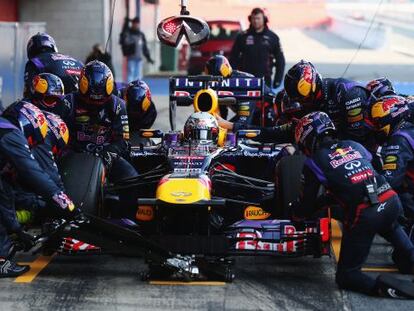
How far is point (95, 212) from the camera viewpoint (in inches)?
286

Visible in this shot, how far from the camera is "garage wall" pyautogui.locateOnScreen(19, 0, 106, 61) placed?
21.0 meters

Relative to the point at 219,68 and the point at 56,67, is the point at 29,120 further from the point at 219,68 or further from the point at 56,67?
the point at 219,68

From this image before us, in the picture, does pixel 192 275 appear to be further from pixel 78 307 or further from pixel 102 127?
pixel 102 127

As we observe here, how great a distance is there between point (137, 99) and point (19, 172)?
2801 mm

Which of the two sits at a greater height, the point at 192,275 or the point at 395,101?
the point at 395,101

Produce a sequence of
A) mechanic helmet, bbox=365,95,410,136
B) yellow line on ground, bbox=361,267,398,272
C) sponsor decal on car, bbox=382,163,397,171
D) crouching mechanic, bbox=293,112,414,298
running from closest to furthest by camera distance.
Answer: crouching mechanic, bbox=293,112,414,298, sponsor decal on car, bbox=382,163,397,171, yellow line on ground, bbox=361,267,398,272, mechanic helmet, bbox=365,95,410,136

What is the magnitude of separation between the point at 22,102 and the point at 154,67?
20.6 metres

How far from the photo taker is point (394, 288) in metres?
6.34

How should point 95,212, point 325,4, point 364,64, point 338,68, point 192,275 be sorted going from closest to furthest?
1. point 192,275
2. point 95,212
3. point 338,68
4. point 364,64
5. point 325,4

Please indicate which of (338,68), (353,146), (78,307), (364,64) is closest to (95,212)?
(78,307)

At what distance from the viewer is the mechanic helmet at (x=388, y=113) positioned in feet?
24.4

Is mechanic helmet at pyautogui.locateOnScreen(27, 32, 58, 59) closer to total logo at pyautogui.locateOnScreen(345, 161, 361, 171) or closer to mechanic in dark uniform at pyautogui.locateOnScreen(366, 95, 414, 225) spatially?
mechanic in dark uniform at pyautogui.locateOnScreen(366, 95, 414, 225)

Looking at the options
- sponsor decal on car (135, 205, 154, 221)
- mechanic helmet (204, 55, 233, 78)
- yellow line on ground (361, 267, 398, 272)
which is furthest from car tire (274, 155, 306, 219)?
mechanic helmet (204, 55, 233, 78)

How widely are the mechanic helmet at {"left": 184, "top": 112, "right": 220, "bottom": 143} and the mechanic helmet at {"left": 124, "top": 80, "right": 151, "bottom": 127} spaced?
135 centimetres
